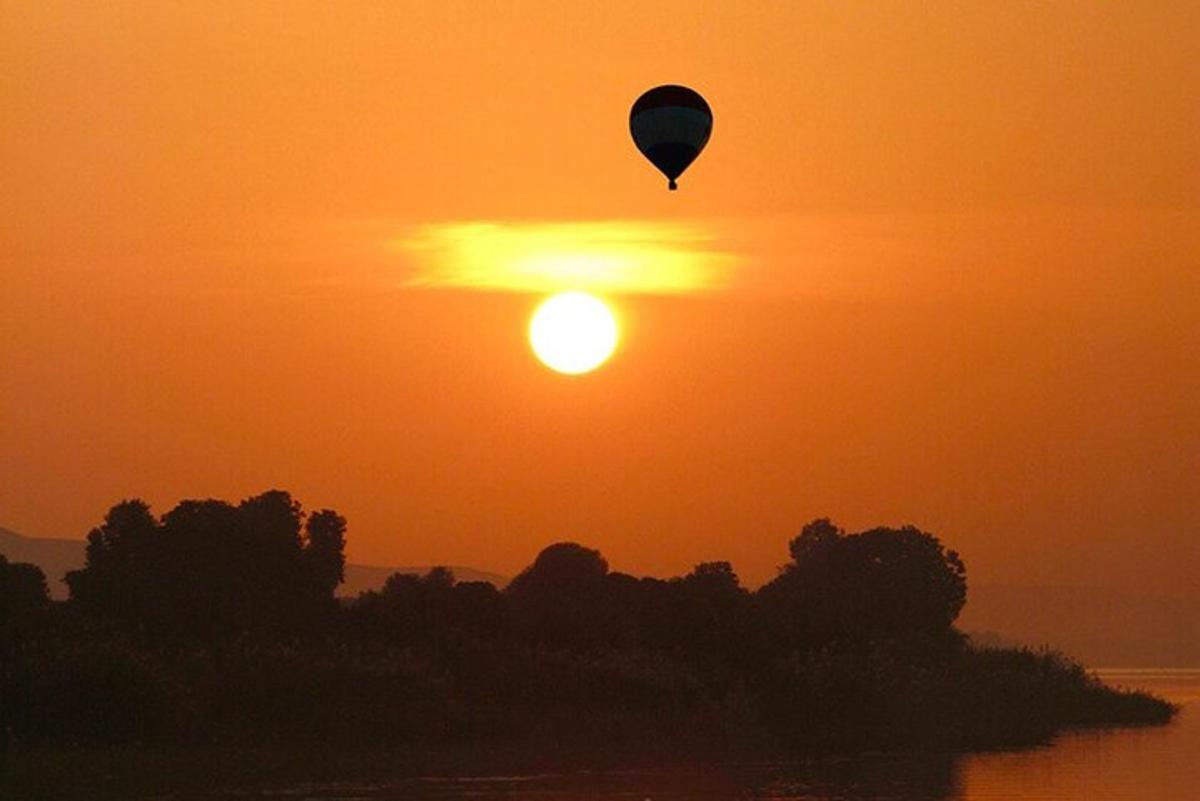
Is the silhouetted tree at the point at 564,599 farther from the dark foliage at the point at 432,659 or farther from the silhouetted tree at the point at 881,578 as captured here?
the silhouetted tree at the point at 881,578

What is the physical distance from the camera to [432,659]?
8612 cm

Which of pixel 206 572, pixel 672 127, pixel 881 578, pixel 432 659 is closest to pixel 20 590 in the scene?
pixel 206 572

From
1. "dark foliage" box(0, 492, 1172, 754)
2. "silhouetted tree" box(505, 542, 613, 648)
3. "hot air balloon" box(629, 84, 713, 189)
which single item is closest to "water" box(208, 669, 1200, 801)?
"dark foliage" box(0, 492, 1172, 754)

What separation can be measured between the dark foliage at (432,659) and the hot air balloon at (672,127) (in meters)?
20.6

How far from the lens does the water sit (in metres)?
68.8

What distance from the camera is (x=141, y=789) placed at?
65750mm

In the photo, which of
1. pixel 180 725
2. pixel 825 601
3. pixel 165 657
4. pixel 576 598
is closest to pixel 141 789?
pixel 180 725

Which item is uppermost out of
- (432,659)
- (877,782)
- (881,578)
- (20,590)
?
(881,578)

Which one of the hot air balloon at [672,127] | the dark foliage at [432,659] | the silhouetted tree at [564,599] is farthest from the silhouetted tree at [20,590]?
the hot air balloon at [672,127]

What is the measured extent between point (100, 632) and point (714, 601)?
28.4 metres

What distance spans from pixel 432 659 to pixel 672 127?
24.0m

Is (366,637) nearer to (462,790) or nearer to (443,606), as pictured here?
(443,606)

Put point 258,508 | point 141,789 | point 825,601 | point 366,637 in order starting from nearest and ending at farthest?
point 141,789 → point 366,637 → point 258,508 → point 825,601

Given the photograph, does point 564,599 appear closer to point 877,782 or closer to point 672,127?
point 877,782
